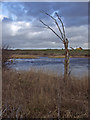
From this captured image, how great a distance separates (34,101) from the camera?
3561 mm

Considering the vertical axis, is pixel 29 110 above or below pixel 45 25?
below

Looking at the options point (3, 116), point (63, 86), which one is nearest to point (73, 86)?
point (63, 86)

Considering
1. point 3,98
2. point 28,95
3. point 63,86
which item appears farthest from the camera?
point 63,86

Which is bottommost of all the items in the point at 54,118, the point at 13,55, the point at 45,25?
the point at 54,118

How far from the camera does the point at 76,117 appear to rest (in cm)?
297

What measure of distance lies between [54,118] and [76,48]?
10.3ft

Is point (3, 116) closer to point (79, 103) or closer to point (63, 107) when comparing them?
point (63, 107)

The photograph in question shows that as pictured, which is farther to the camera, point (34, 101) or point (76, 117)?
point (34, 101)

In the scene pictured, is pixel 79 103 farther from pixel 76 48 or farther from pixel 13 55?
pixel 13 55

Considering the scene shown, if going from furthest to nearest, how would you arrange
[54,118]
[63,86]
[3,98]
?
[63,86], [3,98], [54,118]

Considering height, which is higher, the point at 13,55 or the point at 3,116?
the point at 13,55

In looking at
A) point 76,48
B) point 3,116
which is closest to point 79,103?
point 3,116

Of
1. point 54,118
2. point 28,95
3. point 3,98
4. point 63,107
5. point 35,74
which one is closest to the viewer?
point 54,118

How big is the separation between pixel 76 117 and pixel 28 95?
164 centimetres
